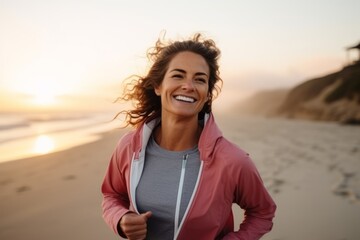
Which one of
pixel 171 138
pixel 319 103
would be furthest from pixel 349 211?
pixel 319 103

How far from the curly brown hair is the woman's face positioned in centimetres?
9

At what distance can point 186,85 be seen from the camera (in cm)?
245

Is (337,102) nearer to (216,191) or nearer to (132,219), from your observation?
(216,191)

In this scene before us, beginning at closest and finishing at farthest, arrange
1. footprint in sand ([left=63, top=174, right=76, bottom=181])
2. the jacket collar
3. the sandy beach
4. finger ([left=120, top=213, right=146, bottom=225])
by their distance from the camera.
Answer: finger ([left=120, top=213, right=146, bottom=225]), the jacket collar, the sandy beach, footprint in sand ([left=63, top=174, right=76, bottom=181])

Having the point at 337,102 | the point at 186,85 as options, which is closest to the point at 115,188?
the point at 186,85

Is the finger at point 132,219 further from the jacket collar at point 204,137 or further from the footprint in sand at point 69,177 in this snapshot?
the footprint in sand at point 69,177

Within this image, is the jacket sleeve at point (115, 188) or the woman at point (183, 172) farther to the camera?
the jacket sleeve at point (115, 188)

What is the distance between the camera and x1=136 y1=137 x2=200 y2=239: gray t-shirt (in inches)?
88.1

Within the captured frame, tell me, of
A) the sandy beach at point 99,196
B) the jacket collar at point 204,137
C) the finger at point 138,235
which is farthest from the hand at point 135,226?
the sandy beach at point 99,196

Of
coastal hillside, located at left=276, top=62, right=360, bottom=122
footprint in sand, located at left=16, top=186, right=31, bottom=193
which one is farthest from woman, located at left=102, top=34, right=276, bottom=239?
coastal hillside, located at left=276, top=62, right=360, bottom=122

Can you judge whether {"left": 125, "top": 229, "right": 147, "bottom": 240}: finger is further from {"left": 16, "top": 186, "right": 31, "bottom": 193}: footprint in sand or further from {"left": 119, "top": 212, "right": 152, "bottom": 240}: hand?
{"left": 16, "top": 186, "right": 31, "bottom": 193}: footprint in sand

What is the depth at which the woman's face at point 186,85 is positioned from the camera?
2461mm

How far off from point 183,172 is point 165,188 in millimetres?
181

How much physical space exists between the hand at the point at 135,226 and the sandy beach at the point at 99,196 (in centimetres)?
253
